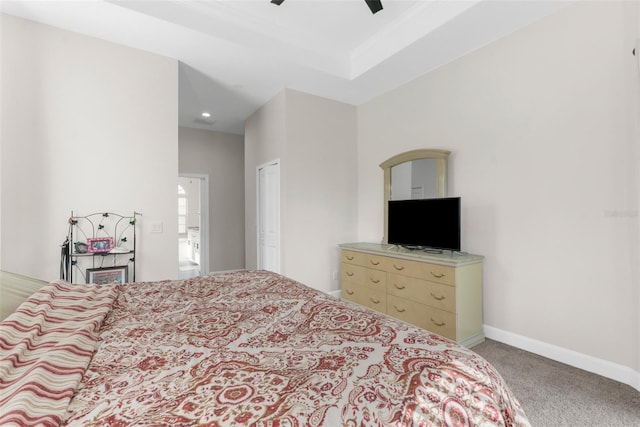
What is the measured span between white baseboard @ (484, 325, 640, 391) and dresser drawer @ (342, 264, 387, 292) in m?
1.11

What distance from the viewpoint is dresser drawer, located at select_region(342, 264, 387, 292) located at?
11.0 ft

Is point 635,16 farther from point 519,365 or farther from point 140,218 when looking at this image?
point 140,218

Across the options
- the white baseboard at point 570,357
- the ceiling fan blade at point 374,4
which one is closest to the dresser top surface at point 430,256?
the white baseboard at point 570,357

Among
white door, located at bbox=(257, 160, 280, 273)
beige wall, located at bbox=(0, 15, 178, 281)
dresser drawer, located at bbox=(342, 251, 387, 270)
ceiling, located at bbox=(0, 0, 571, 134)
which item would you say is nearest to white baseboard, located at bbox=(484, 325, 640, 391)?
dresser drawer, located at bbox=(342, 251, 387, 270)

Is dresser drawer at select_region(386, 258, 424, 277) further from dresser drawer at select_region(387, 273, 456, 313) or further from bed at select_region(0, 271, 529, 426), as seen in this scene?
bed at select_region(0, 271, 529, 426)

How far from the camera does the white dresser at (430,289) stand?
2660mm

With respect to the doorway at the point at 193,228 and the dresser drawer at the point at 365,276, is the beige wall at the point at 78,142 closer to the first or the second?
the dresser drawer at the point at 365,276

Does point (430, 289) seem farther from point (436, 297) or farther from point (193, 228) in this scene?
point (193, 228)

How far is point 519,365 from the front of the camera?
7.72 feet

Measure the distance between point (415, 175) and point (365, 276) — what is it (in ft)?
4.57

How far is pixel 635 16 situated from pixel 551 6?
585mm

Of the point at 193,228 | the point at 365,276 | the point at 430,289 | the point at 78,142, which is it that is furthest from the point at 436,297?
the point at 193,228

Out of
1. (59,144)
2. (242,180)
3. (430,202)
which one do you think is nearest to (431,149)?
(430,202)

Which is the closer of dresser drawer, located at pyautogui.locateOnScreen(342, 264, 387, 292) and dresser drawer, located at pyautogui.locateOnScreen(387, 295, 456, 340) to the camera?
dresser drawer, located at pyautogui.locateOnScreen(387, 295, 456, 340)
